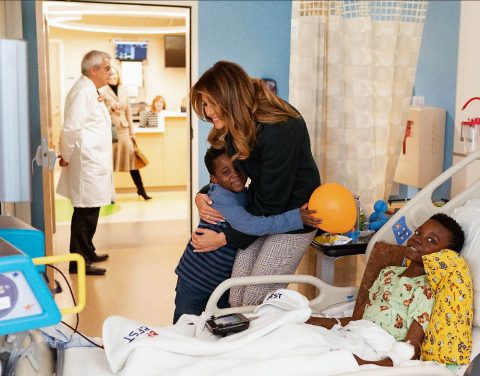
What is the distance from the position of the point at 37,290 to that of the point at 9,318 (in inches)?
3.1

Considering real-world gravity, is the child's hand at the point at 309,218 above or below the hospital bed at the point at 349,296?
above

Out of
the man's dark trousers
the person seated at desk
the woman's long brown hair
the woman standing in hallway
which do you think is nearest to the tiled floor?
the man's dark trousers

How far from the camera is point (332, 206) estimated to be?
7.69 feet

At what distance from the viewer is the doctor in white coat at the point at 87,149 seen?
4602mm

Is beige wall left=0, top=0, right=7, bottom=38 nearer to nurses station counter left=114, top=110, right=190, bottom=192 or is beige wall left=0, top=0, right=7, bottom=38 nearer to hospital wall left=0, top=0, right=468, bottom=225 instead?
hospital wall left=0, top=0, right=468, bottom=225

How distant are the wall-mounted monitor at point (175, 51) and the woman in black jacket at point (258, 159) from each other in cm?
707

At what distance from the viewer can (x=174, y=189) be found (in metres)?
8.48

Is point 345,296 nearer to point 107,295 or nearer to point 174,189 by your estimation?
point 107,295

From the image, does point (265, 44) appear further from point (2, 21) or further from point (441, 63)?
point (2, 21)

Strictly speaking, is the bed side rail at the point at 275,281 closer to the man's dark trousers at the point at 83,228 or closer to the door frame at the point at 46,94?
the door frame at the point at 46,94

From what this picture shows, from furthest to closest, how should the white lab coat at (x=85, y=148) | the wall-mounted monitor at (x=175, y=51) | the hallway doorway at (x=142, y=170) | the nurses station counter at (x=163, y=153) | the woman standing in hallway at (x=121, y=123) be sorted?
the wall-mounted monitor at (x=175, y=51) → the nurses station counter at (x=163, y=153) → the woman standing in hallway at (x=121, y=123) → the white lab coat at (x=85, y=148) → the hallway doorway at (x=142, y=170)

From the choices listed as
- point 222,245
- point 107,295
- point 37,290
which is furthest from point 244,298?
point 107,295

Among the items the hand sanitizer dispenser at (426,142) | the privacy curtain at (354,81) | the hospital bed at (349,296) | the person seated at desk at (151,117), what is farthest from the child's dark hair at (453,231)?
the person seated at desk at (151,117)

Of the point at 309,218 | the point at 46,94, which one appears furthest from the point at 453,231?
the point at 46,94
